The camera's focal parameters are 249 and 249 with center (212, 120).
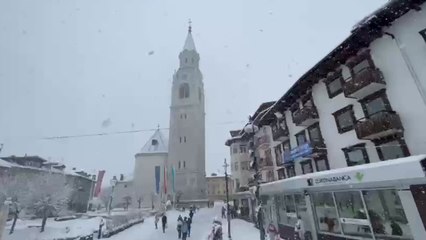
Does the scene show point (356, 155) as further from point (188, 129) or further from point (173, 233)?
point (188, 129)

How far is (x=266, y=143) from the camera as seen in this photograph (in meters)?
28.3

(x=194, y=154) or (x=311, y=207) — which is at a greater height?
(x=194, y=154)

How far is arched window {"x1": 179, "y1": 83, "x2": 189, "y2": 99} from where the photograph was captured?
2906 inches

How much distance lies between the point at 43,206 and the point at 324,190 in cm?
4285

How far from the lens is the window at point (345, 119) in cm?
1580

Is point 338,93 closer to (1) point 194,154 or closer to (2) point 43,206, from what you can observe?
(2) point 43,206

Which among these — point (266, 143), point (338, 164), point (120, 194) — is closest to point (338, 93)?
point (338, 164)

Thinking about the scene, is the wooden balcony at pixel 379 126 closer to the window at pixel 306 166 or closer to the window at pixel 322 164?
the window at pixel 322 164

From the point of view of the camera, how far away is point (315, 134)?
19.2m

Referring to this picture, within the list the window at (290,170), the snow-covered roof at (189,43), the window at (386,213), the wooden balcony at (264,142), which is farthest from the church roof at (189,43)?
the window at (386,213)

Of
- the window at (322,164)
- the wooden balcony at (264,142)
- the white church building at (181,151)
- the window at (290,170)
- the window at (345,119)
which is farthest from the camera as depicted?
the white church building at (181,151)

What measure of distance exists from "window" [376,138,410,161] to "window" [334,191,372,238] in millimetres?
2642

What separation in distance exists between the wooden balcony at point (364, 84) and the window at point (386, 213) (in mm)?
5631

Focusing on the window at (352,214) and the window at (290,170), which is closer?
the window at (352,214)
